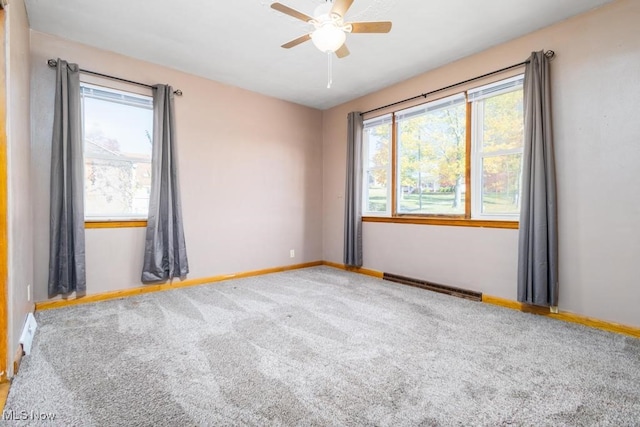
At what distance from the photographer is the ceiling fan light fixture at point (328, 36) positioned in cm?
196

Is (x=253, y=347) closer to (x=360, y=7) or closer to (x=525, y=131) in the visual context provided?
(x=360, y=7)

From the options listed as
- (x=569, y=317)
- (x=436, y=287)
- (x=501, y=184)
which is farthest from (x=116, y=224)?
(x=569, y=317)

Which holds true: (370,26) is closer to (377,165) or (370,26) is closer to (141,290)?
(377,165)

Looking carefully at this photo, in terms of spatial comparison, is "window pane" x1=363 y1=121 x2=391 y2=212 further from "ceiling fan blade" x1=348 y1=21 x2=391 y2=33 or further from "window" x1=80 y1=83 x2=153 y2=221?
"window" x1=80 y1=83 x2=153 y2=221

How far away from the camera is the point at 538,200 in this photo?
271 centimetres

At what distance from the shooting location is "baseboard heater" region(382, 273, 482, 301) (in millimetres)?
3319

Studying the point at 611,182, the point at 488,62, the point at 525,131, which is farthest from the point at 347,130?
the point at 611,182

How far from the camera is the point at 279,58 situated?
338 centimetres

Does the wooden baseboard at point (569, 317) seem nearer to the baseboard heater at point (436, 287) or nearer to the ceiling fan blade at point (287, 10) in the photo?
the baseboard heater at point (436, 287)

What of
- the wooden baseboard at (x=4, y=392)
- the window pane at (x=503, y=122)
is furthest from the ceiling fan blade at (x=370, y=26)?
the wooden baseboard at (x=4, y=392)

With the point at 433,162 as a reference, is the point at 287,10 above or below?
above

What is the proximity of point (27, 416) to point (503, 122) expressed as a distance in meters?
4.21

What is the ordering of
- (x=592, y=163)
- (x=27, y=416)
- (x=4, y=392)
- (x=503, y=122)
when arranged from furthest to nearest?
(x=503, y=122)
(x=592, y=163)
(x=4, y=392)
(x=27, y=416)

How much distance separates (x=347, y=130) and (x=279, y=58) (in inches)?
65.7
